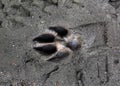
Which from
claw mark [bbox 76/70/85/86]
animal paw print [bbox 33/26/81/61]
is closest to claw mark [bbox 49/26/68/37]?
animal paw print [bbox 33/26/81/61]

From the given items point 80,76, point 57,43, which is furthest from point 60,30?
point 80,76

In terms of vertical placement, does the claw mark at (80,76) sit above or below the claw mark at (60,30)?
below

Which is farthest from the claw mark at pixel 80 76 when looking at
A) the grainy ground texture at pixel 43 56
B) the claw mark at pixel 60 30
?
the claw mark at pixel 60 30

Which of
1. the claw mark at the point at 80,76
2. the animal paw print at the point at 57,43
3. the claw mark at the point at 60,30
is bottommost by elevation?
the claw mark at the point at 80,76

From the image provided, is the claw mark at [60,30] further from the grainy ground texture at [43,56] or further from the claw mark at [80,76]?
the claw mark at [80,76]

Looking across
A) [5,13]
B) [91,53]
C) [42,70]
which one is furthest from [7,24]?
[91,53]

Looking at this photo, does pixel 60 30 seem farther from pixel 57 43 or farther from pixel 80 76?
pixel 80 76

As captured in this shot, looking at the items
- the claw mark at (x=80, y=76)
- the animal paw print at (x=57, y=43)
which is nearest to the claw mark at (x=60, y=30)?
the animal paw print at (x=57, y=43)
